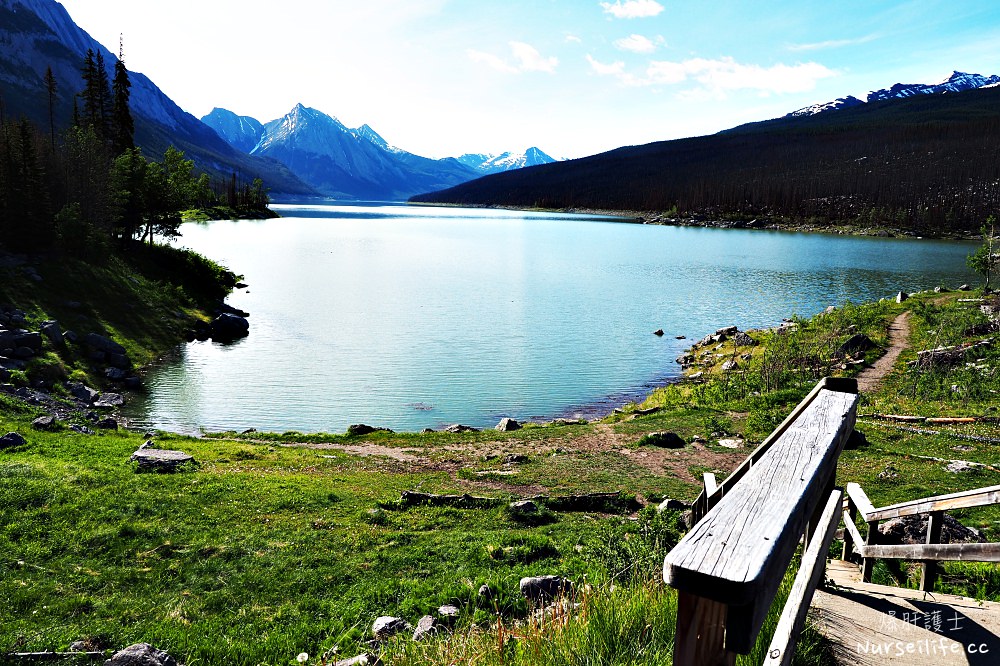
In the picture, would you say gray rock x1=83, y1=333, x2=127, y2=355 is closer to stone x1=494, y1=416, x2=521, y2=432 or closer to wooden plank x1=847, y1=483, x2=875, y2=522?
stone x1=494, y1=416, x2=521, y2=432

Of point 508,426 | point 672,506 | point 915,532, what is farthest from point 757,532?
point 508,426

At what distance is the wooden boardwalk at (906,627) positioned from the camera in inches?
163

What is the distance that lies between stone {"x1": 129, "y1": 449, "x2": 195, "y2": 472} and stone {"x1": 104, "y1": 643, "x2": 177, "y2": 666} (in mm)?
9601

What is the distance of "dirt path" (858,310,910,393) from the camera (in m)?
24.4

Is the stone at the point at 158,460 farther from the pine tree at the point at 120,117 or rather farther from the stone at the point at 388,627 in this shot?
the pine tree at the point at 120,117

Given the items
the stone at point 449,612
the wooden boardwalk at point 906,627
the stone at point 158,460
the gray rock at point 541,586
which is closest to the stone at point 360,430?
the stone at point 158,460

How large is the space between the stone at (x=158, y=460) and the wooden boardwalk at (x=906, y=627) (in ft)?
51.8

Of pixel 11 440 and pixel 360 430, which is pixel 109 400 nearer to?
pixel 11 440

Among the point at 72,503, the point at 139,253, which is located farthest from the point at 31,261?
the point at 72,503

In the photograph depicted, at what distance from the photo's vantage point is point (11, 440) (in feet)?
54.9

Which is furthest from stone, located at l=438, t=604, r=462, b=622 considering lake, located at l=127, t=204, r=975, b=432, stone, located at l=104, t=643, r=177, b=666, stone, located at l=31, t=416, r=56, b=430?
lake, located at l=127, t=204, r=975, b=432

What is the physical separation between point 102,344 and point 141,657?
30.2 metres

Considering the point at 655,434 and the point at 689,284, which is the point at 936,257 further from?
the point at 655,434

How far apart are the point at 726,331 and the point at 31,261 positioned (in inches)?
1785
